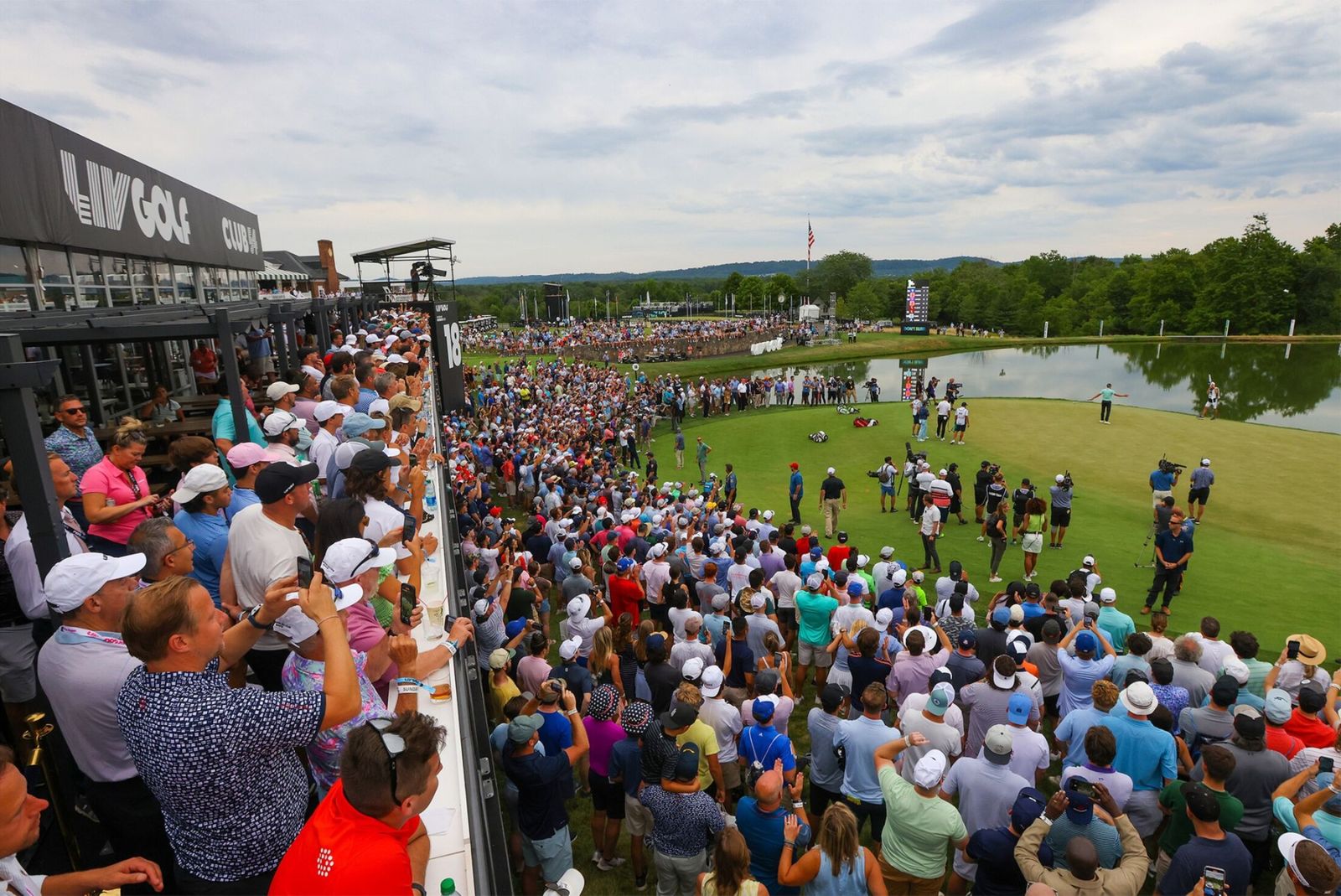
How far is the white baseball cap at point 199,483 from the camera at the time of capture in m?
4.08

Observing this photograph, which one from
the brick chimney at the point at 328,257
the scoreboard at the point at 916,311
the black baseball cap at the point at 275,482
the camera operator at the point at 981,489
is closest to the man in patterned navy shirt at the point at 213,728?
the black baseball cap at the point at 275,482

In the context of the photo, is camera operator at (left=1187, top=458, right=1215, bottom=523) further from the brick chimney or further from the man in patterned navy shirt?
the brick chimney

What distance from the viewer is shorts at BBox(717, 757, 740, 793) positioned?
6043mm

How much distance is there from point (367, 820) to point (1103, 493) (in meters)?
18.8

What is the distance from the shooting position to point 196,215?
14.6 m

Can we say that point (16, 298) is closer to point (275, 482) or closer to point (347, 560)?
point (275, 482)

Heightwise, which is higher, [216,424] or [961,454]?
[216,424]

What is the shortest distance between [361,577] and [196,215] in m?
15.3

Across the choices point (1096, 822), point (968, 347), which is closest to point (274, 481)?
point (1096, 822)

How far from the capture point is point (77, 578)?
280cm

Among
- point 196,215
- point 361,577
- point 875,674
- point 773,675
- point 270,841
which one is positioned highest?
point 196,215

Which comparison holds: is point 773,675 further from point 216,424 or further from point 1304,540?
point 1304,540

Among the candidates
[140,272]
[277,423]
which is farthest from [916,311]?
[277,423]

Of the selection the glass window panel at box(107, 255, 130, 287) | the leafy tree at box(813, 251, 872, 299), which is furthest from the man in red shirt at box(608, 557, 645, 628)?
the leafy tree at box(813, 251, 872, 299)
